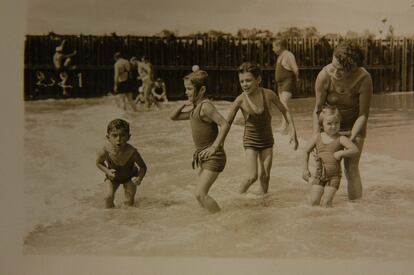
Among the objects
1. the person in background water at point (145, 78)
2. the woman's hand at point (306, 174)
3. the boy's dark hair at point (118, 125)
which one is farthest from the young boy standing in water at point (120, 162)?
the woman's hand at point (306, 174)

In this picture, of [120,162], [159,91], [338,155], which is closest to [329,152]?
[338,155]

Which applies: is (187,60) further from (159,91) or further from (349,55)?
(349,55)

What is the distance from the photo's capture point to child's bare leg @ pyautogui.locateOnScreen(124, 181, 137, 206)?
2102mm

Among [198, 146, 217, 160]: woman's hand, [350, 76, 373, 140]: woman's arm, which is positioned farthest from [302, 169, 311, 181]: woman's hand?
[198, 146, 217, 160]: woman's hand

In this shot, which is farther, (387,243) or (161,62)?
(161,62)

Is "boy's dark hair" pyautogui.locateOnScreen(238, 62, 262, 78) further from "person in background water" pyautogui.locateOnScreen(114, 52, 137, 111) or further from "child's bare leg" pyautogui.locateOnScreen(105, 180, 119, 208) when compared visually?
"child's bare leg" pyautogui.locateOnScreen(105, 180, 119, 208)

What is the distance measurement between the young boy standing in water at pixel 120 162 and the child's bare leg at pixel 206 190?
0.68ft

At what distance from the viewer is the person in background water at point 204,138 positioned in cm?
207

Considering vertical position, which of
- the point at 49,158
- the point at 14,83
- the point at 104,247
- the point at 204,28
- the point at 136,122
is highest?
the point at 204,28

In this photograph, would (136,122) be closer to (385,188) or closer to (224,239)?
(224,239)

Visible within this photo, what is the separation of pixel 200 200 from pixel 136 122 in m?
0.37

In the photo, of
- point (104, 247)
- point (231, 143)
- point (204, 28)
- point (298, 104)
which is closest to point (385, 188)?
point (298, 104)

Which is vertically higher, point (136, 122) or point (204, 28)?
point (204, 28)

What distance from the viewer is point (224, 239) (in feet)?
6.64
